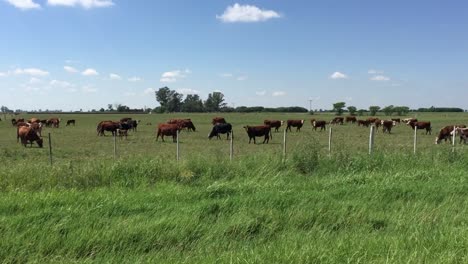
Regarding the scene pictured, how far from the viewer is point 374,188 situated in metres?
8.21

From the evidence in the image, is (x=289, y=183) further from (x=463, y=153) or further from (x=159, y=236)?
(x=463, y=153)

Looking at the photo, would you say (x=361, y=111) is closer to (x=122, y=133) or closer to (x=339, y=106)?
(x=339, y=106)

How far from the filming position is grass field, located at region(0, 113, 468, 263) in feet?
15.7

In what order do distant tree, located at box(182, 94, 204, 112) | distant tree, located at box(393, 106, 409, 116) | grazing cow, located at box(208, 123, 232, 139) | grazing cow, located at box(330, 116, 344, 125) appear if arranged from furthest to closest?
distant tree, located at box(182, 94, 204, 112), distant tree, located at box(393, 106, 409, 116), grazing cow, located at box(330, 116, 344, 125), grazing cow, located at box(208, 123, 232, 139)

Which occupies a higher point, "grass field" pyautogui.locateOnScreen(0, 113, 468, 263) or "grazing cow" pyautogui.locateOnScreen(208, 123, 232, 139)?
"grass field" pyautogui.locateOnScreen(0, 113, 468, 263)

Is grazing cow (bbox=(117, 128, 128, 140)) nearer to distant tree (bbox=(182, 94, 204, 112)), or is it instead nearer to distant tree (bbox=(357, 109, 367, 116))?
distant tree (bbox=(357, 109, 367, 116))

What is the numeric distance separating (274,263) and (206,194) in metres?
3.50

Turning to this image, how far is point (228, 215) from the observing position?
6395 mm

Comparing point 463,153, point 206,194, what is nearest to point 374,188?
point 206,194

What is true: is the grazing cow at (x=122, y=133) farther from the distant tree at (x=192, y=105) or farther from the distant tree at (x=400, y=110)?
the distant tree at (x=192, y=105)

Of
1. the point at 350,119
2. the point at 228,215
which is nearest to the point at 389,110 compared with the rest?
the point at 350,119

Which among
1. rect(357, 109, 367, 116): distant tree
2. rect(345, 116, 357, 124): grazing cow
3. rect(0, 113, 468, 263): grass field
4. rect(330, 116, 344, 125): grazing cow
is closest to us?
rect(0, 113, 468, 263): grass field

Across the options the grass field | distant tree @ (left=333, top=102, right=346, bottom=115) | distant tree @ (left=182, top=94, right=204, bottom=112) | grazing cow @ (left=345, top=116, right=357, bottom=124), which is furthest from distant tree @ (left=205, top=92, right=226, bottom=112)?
the grass field

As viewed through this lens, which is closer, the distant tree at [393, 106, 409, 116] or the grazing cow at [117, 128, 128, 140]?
the grazing cow at [117, 128, 128, 140]
